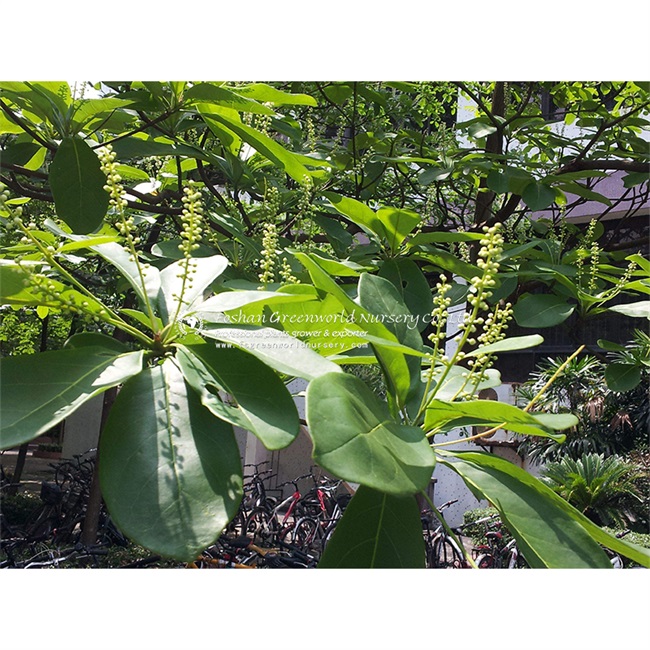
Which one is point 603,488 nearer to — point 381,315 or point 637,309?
point 637,309

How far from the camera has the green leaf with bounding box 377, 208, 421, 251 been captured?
1222 mm

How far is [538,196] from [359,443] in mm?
1651

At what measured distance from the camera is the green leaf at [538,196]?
6.38 ft

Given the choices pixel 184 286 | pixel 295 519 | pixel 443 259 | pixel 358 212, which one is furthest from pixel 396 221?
pixel 295 519

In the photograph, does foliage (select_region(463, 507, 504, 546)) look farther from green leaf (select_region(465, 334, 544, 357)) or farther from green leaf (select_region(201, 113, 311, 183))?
green leaf (select_region(465, 334, 544, 357))

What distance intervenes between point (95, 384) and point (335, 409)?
25 cm

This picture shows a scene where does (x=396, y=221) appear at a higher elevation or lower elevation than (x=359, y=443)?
higher

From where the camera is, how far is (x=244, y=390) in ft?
2.05

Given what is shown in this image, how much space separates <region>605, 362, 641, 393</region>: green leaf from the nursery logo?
1.59 m

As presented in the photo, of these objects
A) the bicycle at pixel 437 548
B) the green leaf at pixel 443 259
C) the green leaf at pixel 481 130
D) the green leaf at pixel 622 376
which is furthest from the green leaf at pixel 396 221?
the bicycle at pixel 437 548

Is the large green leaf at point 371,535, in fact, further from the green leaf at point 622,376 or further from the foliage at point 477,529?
the foliage at point 477,529

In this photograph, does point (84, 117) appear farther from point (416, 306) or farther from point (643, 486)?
point (643, 486)

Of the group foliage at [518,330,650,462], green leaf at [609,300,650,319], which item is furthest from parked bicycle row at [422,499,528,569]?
green leaf at [609,300,650,319]

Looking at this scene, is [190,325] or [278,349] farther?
[190,325]
